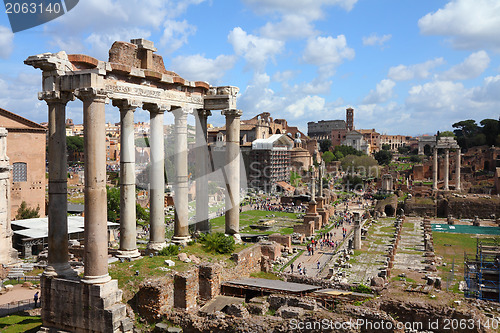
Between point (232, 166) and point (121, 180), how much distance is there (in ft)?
13.3

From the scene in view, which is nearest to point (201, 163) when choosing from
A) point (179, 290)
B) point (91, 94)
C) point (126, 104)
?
point (126, 104)

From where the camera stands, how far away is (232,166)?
15234 mm

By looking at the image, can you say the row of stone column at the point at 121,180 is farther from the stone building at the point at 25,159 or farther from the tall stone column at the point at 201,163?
the stone building at the point at 25,159

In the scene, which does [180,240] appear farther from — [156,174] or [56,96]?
[56,96]

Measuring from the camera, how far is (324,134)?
181750 mm

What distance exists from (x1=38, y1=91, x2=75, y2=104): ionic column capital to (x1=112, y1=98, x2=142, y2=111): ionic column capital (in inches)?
65.6

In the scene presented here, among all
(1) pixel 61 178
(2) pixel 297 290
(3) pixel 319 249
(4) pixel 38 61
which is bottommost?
(3) pixel 319 249

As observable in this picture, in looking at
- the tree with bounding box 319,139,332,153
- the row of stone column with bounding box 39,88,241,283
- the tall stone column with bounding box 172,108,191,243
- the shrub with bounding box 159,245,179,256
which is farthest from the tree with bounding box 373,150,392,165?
the shrub with bounding box 159,245,179,256

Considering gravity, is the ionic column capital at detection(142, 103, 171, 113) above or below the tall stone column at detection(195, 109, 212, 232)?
above

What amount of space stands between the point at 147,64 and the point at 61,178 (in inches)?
177

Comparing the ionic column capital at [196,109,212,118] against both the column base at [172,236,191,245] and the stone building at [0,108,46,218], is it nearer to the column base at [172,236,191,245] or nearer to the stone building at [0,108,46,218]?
the column base at [172,236,191,245]

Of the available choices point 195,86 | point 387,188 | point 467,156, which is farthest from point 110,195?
point 467,156

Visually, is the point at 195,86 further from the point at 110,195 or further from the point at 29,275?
the point at 110,195

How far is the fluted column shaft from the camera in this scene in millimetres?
15273
